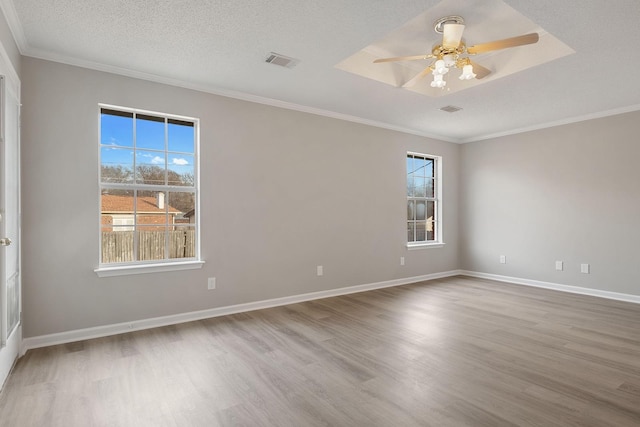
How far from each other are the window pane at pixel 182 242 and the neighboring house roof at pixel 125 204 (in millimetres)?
281

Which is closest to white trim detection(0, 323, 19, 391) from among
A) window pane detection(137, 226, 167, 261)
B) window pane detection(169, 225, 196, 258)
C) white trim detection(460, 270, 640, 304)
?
window pane detection(137, 226, 167, 261)

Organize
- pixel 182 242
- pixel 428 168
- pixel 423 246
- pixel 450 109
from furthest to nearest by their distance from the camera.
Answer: pixel 428 168 < pixel 423 246 < pixel 450 109 < pixel 182 242

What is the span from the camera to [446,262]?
20.2 feet

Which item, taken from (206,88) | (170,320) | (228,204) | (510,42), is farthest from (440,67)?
(170,320)

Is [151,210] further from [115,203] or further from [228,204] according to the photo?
[228,204]

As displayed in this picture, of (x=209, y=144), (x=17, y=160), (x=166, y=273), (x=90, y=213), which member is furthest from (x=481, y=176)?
(x=17, y=160)

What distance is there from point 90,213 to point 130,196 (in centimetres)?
39

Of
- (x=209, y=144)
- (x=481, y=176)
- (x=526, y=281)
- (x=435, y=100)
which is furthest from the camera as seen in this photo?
(x=481, y=176)

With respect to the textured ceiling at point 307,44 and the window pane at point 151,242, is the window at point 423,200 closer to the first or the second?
the textured ceiling at point 307,44

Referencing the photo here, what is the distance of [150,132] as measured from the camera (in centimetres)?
351

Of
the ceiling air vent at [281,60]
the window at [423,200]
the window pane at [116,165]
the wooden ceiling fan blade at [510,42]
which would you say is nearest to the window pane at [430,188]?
the window at [423,200]

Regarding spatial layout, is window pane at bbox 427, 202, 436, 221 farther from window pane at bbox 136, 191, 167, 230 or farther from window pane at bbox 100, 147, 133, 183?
window pane at bbox 100, 147, 133, 183

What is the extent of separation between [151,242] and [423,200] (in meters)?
4.45

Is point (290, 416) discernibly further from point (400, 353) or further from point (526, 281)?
point (526, 281)
